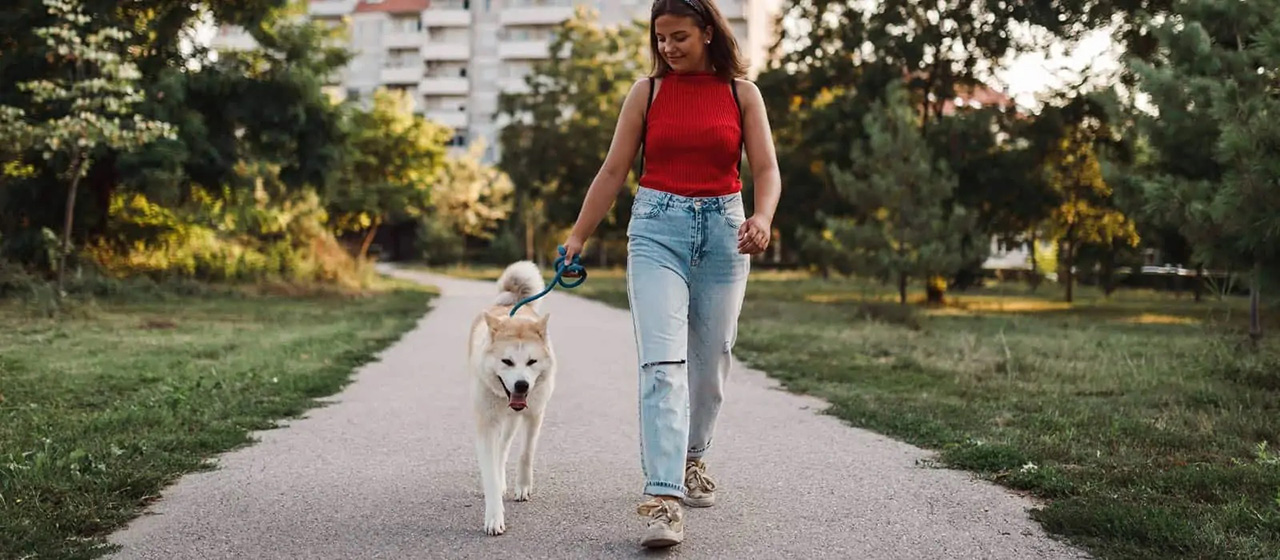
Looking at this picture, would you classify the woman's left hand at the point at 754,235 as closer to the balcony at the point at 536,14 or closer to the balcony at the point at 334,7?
the balcony at the point at 536,14

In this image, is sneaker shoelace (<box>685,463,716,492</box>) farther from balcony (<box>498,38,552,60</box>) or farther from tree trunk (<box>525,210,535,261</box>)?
balcony (<box>498,38,552,60</box>)

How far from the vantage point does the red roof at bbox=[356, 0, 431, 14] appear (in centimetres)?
8475

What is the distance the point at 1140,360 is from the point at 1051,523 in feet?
27.7

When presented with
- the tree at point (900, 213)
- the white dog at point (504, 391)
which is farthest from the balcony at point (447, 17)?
the white dog at point (504, 391)

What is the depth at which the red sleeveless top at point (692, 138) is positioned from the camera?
4574 millimetres

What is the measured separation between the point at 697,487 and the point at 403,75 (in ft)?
276

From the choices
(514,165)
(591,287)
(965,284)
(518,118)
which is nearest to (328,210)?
(591,287)

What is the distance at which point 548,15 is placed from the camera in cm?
8125

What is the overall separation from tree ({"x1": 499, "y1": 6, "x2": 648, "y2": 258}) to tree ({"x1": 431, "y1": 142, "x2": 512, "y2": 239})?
52.6 ft

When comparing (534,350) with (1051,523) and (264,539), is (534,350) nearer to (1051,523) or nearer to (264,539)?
(264,539)

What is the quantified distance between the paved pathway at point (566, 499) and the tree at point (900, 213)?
44.3ft

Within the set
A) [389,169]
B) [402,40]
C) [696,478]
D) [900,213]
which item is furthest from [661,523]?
[402,40]

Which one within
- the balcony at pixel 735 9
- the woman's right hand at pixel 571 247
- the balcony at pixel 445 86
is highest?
the balcony at pixel 735 9

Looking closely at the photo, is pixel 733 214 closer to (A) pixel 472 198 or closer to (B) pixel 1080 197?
(B) pixel 1080 197
